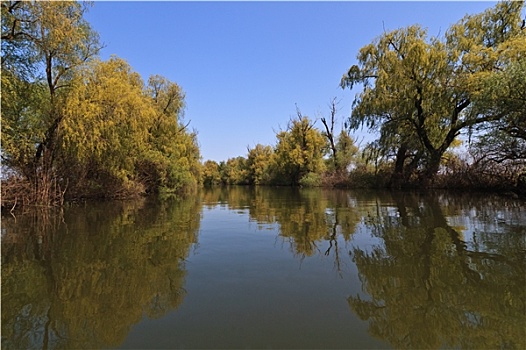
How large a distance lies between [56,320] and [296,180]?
3879cm

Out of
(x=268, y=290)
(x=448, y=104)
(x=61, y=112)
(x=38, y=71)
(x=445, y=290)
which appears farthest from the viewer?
(x=448, y=104)

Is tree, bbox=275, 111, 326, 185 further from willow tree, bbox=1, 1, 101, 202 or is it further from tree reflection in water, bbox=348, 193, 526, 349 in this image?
tree reflection in water, bbox=348, 193, 526, 349

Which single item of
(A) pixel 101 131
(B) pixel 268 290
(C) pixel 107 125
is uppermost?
(C) pixel 107 125

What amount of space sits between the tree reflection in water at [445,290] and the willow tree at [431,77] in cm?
1459

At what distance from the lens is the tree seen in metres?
37.9

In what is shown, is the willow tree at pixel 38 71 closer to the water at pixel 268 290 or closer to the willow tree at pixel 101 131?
the willow tree at pixel 101 131

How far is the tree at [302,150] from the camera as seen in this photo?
37.9m

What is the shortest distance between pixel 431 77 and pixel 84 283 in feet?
71.8

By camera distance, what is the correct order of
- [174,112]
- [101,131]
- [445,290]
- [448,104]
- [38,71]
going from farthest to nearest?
1. [174,112]
2. [448,104]
3. [101,131]
4. [38,71]
5. [445,290]

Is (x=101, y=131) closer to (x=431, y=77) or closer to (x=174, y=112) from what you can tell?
(x=174, y=112)

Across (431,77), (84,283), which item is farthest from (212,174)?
(84,283)

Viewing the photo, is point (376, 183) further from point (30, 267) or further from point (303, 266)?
point (30, 267)

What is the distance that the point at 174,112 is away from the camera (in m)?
26.1

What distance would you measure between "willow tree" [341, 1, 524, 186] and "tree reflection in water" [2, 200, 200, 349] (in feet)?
60.1
